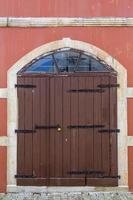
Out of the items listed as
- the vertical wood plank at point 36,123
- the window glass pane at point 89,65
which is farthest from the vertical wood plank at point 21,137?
the window glass pane at point 89,65

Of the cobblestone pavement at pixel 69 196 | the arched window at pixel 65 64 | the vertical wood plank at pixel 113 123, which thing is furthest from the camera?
the arched window at pixel 65 64

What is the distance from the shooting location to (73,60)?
34.7ft

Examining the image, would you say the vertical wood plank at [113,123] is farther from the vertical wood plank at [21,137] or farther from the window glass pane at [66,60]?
the vertical wood plank at [21,137]

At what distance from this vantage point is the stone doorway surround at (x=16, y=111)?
10453mm

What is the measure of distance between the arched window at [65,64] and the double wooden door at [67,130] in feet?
0.40

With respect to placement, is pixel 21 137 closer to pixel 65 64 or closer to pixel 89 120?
pixel 89 120

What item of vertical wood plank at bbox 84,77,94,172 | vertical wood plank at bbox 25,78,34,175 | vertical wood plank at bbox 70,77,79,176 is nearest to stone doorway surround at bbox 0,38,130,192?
vertical wood plank at bbox 25,78,34,175

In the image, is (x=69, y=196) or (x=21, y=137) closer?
(x=69, y=196)

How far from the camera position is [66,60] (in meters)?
10.6

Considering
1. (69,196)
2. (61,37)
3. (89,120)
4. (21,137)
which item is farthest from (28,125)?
(61,37)

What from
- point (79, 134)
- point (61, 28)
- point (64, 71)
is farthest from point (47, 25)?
point (79, 134)
